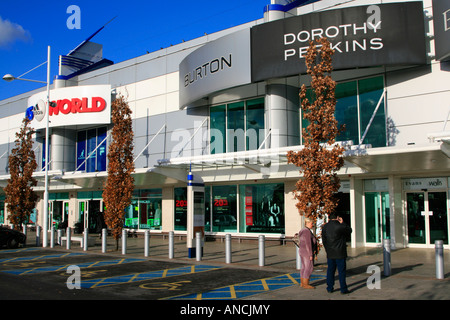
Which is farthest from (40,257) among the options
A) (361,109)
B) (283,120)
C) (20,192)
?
(361,109)

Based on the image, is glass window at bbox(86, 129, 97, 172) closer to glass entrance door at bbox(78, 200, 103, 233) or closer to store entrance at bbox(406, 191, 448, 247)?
glass entrance door at bbox(78, 200, 103, 233)

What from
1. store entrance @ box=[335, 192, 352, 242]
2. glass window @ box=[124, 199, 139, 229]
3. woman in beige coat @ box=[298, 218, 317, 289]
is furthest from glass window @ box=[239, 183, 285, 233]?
woman in beige coat @ box=[298, 218, 317, 289]

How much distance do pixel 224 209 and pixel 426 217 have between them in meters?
9.56

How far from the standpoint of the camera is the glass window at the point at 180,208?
78.6ft

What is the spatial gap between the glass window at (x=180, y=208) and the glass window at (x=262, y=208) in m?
3.68

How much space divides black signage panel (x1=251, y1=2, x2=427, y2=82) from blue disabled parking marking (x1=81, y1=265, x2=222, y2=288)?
9.24 metres

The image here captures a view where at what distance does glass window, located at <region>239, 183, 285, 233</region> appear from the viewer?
20448mm

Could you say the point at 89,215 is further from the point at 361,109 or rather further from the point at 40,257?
the point at 361,109

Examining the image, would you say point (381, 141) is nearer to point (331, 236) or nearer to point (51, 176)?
point (331, 236)

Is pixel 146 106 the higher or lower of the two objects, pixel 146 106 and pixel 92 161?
the higher

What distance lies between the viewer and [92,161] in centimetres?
2995

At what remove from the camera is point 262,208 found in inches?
829

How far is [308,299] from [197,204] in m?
Answer: 7.70
